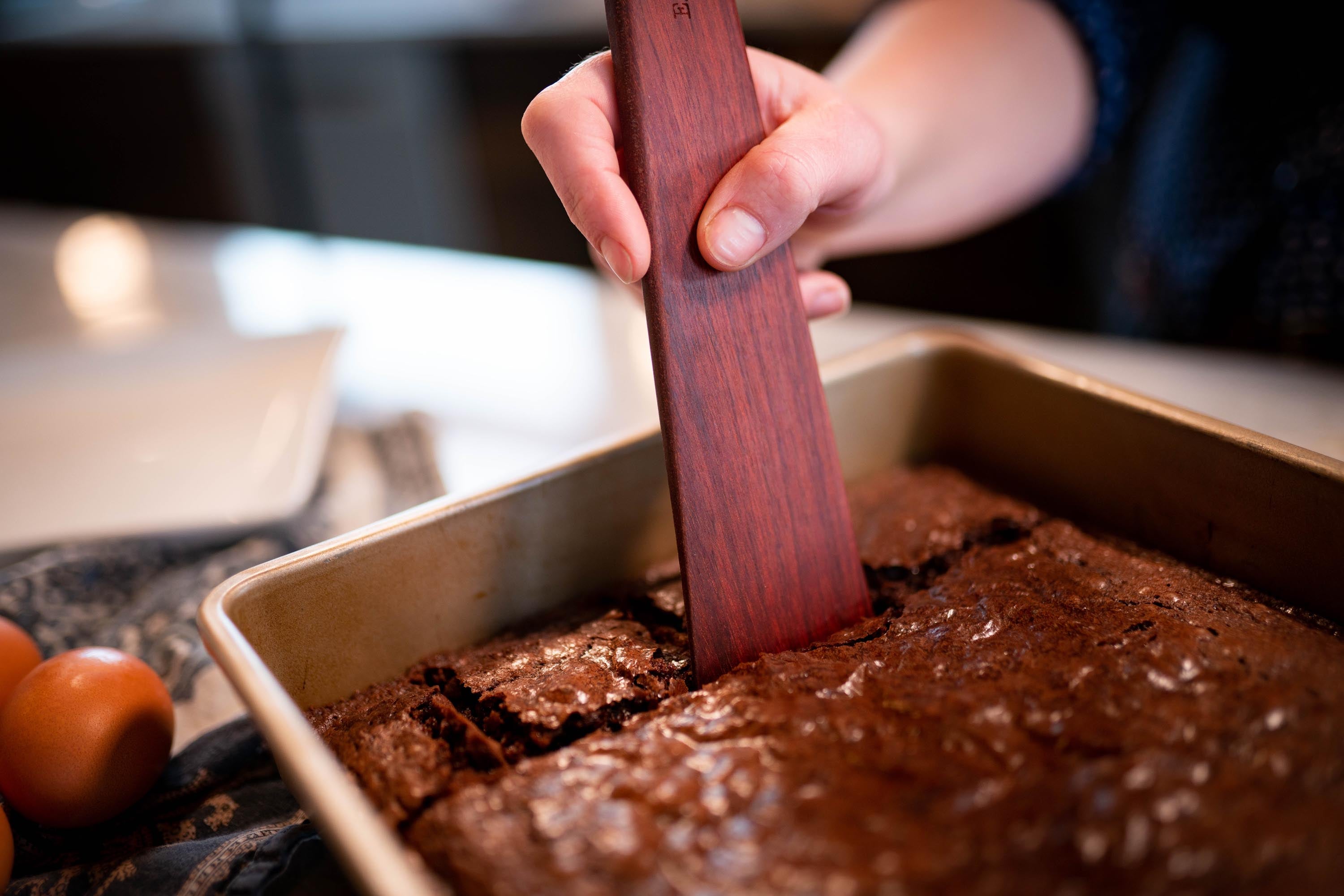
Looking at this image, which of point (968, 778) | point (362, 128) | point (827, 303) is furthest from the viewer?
point (362, 128)

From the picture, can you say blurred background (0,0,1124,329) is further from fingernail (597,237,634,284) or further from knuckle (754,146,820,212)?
fingernail (597,237,634,284)

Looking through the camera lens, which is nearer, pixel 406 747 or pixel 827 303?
pixel 406 747

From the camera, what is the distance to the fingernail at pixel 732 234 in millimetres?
635

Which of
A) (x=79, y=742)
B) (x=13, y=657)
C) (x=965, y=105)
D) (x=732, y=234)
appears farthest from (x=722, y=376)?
(x=965, y=105)

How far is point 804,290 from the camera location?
3.12 ft

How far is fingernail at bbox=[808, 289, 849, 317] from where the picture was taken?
0.96 meters

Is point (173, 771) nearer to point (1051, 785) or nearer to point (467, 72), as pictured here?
point (1051, 785)

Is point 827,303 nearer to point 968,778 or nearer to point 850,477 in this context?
point 850,477

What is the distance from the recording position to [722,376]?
670 millimetres

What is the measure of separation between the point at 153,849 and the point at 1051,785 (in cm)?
63

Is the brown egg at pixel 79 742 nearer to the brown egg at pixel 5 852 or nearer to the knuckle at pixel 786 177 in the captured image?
the brown egg at pixel 5 852

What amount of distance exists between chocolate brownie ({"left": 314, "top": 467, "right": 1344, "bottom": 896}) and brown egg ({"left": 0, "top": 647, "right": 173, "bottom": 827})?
7.2 inches

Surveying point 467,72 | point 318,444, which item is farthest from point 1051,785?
point 467,72

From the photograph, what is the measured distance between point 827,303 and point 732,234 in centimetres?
35
